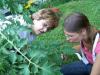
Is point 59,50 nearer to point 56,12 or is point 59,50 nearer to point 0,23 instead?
point 0,23

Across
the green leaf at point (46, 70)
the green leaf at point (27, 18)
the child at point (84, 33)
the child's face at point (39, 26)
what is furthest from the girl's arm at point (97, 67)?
the green leaf at point (46, 70)

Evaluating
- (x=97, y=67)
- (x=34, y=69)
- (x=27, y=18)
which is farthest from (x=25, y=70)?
(x=97, y=67)

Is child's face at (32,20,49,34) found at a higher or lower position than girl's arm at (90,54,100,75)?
higher

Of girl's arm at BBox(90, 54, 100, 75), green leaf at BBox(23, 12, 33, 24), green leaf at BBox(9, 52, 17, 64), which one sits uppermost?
green leaf at BBox(23, 12, 33, 24)

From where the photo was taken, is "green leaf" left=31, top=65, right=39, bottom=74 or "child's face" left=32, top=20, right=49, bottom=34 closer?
"green leaf" left=31, top=65, right=39, bottom=74

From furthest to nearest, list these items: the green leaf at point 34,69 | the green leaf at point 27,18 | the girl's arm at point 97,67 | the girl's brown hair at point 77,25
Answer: the girl's brown hair at point 77,25
the girl's arm at point 97,67
the green leaf at point 27,18
the green leaf at point 34,69

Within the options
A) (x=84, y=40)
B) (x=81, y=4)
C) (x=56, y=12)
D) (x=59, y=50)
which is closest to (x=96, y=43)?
(x=84, y=40)

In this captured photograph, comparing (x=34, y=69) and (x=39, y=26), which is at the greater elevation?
(x=34, y=69)

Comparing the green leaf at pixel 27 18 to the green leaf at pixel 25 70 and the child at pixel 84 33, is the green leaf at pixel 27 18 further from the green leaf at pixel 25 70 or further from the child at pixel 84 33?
the child at pixel 84 33

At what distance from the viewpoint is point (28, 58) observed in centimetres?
207

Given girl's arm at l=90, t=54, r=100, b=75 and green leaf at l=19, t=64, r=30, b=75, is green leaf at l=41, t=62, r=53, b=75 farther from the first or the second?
girl's arm at l=90, t=54, r=100, b=75

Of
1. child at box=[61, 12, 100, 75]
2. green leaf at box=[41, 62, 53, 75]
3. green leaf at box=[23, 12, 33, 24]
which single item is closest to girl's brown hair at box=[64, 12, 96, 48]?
child at box=[61, 12, 100, 75]

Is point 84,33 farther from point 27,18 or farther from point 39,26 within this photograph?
point 27,18

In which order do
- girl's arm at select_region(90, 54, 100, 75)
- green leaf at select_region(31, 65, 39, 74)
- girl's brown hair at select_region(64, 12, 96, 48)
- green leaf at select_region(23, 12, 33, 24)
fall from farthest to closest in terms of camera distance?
girl's brown hair at select_region(64, 12, 96, 48) → girl's arm at select_region(90, 54, 100, 75) → green leaf at select_region(23, 12, 33, 24) → green leaf at select_region(31, 65, 39, 74)
